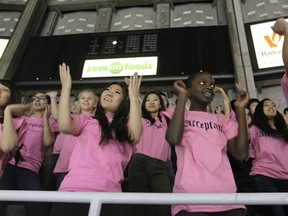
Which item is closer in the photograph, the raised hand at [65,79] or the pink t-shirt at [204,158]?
the pink t-shirt at [204,158]

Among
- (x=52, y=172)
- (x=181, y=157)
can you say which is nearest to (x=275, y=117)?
(x=181, y=157)

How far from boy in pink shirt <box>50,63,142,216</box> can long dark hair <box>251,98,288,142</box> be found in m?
1.22

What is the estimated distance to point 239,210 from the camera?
1471mm

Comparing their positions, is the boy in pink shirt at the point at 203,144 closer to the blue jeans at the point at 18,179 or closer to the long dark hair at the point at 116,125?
the long dark hair at the point at 116,125

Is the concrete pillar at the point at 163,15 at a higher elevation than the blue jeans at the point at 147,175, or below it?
higher

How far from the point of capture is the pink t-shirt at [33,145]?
2637mm

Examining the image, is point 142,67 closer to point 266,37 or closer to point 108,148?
point 266,37

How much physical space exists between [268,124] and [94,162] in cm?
159

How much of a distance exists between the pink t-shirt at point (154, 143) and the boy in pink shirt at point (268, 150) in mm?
665

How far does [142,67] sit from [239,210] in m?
5.00

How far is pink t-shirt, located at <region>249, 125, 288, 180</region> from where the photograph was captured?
94.6 inches

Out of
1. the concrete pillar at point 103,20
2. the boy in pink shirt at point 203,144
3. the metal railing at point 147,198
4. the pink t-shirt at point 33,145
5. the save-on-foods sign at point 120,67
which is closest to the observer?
the metal railing at point 147,198

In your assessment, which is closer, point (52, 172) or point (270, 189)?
point (270, 189)

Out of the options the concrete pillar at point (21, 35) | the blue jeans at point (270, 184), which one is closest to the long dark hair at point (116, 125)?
the blue jeans at point (270, 184)
